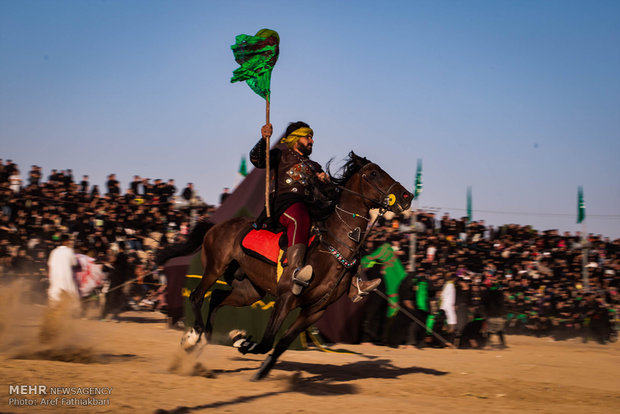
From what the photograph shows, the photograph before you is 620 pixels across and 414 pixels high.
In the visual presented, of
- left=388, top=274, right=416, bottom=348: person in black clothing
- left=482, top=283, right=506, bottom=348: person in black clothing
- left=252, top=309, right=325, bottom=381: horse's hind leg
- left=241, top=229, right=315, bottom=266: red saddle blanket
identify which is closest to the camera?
left=252, top=309, right=325, bottom=381: horse's hind leg

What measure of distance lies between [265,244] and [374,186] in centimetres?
151

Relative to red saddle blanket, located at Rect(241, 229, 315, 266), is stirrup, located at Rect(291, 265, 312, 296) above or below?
below

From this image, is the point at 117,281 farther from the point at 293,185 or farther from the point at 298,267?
the point at 298,267

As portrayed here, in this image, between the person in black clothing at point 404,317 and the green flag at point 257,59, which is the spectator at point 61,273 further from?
the person in black clothing at point 404,317

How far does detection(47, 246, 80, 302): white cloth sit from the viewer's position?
10.4 meters

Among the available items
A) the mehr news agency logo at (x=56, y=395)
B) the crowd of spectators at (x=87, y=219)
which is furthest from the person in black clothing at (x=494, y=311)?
the mehr news agency logo at (x=56, y=395)

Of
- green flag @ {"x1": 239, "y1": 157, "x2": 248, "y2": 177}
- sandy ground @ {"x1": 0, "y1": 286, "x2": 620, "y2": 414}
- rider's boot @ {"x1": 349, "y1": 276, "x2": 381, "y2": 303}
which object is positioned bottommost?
sandy ground @ {"x1": 0, "y1": 286, "x2": 620, "y2": 414}

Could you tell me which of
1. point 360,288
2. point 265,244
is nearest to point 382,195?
point 360,288

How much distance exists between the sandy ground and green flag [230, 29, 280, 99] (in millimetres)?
3415

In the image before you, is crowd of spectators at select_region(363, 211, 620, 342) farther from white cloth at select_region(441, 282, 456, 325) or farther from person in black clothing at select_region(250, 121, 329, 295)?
person in black clothing at select_region(250, 121, 329, 295)

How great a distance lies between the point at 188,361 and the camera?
7.07 m

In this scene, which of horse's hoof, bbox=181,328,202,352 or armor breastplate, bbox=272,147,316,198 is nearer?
armor breastplate, bbox=272,147,316,198

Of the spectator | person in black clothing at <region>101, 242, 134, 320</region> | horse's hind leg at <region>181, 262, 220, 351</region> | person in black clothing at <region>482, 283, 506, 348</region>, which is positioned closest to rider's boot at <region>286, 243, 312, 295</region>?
horse's hind leg at <region>181, 262, 220, 351</region>

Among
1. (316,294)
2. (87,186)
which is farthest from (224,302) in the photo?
(87,186)
